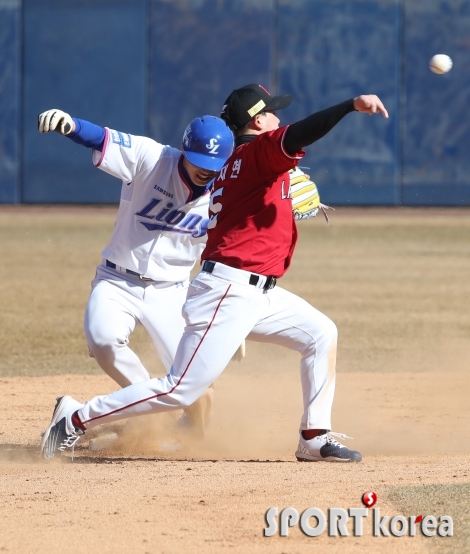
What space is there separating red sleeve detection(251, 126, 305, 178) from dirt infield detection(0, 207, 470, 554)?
4.30ft

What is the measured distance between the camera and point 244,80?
69.3 feet

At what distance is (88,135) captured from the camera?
195 inches

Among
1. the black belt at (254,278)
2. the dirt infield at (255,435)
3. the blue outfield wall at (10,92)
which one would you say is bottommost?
the dirt infield at (255,435)

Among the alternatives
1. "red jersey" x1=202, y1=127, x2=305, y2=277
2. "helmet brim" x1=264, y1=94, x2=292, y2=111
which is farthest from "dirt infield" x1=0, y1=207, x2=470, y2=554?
"helmet brim" x1=264, y1=94, x2=292, y2=111

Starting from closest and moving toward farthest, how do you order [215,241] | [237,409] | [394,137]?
[215,241] < [237,409] < [394,137]

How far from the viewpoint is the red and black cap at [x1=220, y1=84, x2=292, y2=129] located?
4773 mm

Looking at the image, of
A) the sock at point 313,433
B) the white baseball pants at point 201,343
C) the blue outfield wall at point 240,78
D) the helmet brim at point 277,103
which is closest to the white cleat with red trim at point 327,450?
the sock at point 313,433

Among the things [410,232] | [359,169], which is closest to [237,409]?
[410,232]

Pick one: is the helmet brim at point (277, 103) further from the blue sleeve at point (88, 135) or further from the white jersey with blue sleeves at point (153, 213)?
the blue sleeve at point (88, 135)

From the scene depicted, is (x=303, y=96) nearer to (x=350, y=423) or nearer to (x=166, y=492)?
(x=350, y=423)

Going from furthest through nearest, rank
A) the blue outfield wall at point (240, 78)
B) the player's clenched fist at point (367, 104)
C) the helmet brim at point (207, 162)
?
the blue outfield wall at point (240, 78)
the helmet brim at point (207, 162)
the player's clenched fist at point (367, 104)

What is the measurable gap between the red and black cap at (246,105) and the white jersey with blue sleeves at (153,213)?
0.49 m

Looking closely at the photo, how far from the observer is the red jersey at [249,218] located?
4.48 m

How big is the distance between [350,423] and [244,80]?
15873 millimetres
